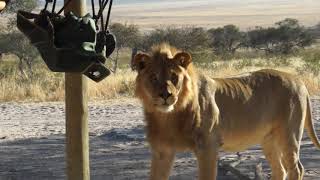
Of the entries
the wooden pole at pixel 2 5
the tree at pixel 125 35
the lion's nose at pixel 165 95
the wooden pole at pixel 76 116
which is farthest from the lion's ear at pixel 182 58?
the tree at pixel 125 35

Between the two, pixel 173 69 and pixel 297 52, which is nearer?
pixel 173 69

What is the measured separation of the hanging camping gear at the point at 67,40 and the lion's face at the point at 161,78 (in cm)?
218

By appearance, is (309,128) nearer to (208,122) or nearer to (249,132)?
(249,132)

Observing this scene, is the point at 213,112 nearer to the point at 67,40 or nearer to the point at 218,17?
the point at 67,40

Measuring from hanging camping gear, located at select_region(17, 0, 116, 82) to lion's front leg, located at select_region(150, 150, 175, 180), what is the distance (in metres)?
2.94

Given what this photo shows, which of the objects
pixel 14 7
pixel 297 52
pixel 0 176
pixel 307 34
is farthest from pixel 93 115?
pixel 307 34

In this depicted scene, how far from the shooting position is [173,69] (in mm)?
6133

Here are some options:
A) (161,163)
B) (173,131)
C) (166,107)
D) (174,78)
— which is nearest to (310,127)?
(161,163)

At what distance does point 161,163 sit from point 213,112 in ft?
2.08

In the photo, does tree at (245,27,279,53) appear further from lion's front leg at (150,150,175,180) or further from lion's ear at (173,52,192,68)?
lion's ear at (173,52,192,68)

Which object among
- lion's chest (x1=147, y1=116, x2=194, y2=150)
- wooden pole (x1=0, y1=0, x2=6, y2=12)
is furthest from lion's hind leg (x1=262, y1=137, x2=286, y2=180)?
wooden pole (x1=0, y1=0, x2=6, y2=12)

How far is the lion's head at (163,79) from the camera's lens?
591 centimetres

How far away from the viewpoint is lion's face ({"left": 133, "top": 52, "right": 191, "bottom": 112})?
5.89 m

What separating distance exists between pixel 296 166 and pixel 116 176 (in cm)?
205
